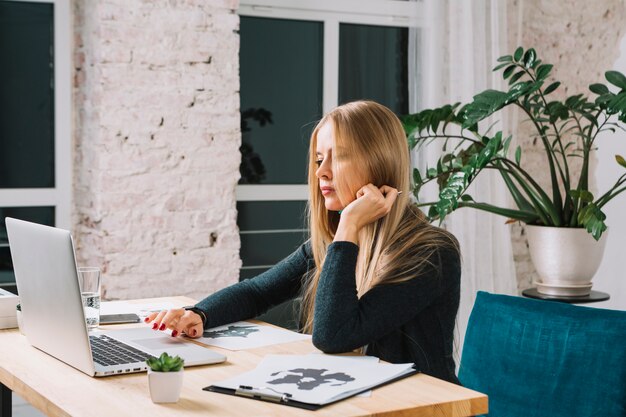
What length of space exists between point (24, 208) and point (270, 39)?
4.28 ft

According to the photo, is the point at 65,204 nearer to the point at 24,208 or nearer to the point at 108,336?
the point at 24,208

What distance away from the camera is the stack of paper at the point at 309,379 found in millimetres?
1514

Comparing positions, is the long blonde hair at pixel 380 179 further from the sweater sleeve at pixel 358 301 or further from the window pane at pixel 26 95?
the window pane at pixel 26 95

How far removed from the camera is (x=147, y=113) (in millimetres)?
3490

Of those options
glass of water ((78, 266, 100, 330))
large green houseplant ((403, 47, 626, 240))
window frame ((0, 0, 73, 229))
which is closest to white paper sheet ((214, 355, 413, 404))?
glass of water ((78, 266, 100, 330))

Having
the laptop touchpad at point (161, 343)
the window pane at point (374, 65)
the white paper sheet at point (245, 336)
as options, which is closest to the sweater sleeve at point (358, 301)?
the white paper sheet at point (245, 336)

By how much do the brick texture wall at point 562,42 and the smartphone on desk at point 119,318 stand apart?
2665 millimetres

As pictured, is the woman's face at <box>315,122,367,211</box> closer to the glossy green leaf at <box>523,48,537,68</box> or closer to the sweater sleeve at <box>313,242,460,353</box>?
the sweater sleeve at <box>313,242,460,353</box>

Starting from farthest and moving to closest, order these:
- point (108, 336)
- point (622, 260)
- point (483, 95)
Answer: point (622, 260), point (483, 95), point (108, 336)

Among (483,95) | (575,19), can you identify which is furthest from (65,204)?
(575,19)

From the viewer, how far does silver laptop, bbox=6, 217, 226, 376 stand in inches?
64.7

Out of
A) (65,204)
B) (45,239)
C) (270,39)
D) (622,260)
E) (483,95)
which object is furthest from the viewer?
(622,260)

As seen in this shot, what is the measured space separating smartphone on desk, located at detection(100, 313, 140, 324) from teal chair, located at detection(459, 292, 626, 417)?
2.70 ft

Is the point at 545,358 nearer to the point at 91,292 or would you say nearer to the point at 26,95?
the point at 91,292
